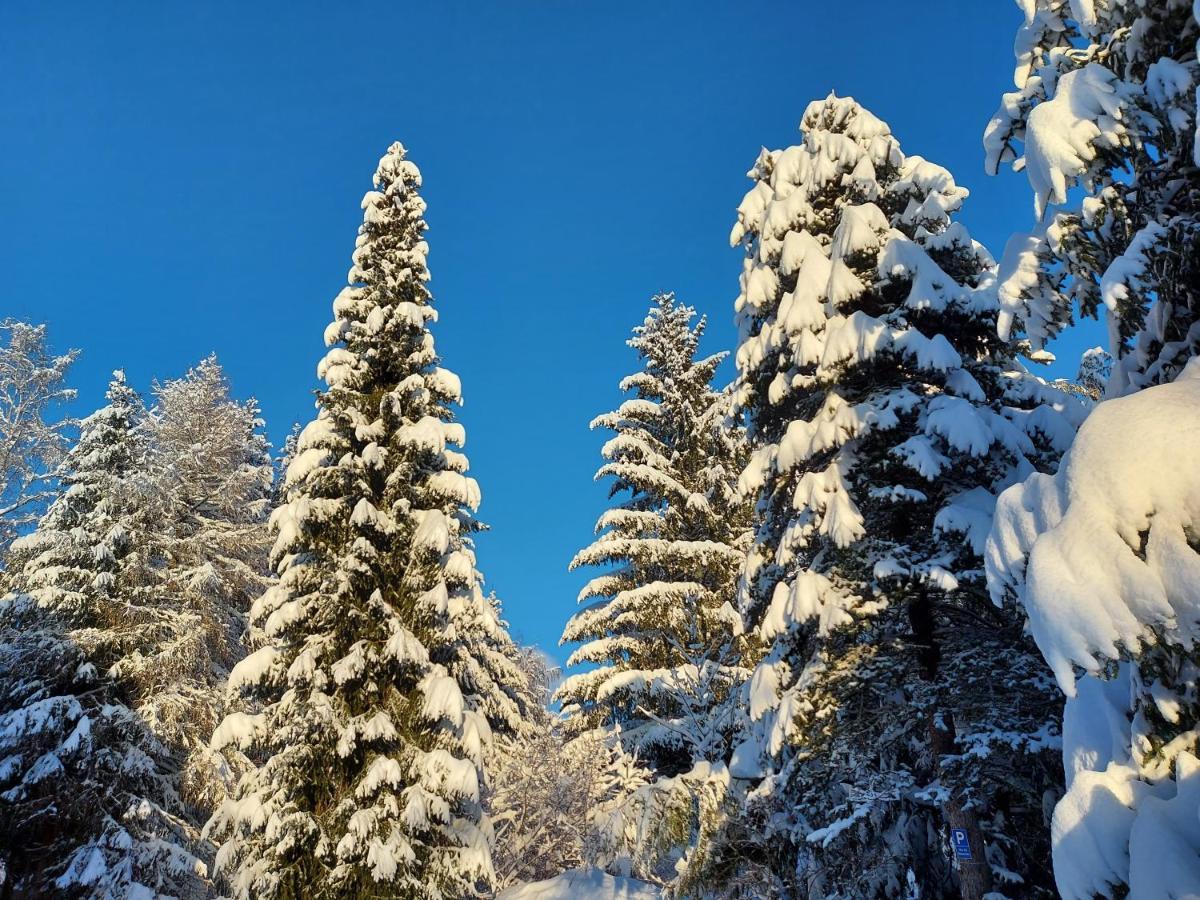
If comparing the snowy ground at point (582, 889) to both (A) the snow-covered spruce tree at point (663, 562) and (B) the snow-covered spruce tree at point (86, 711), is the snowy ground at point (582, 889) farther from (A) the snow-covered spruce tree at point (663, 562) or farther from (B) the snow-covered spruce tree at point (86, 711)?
(B) the snow-covered spruce tree at point (86, 711)

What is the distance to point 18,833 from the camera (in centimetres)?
1467

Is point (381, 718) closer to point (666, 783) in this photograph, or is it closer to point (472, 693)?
point (472, 693)

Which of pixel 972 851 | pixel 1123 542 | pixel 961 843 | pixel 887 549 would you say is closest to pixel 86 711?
pixel 887 549

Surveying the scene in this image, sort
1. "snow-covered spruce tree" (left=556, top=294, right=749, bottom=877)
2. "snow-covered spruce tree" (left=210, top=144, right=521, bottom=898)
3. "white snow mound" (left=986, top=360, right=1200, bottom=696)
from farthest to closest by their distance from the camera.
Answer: "snow-covered spruce tree" (left=556, top=294, right=749, bottom=877) → "snow-covered spruce tree" (left=210, top=144, right=521, bottom=898) → "white snow mound" (left=986, top=360, right=1200, bottom=696)

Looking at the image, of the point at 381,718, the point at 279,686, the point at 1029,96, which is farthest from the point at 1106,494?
the point at 279,686

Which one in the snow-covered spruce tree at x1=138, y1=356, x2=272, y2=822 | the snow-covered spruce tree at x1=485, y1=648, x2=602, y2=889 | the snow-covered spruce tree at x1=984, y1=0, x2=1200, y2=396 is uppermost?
the snow-covered spruce tree at x1=138, y1=356, x2=272, y2=822

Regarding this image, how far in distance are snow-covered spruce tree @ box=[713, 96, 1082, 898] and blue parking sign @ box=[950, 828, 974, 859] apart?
76mm

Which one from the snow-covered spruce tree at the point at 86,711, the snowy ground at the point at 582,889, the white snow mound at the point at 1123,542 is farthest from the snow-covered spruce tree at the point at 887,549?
the snow-covered spruce tree at the point at 86,711

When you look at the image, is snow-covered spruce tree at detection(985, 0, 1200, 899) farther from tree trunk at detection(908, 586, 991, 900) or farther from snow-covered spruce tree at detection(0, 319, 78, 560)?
snow-covered spruce tree at detection(0, 319, 78, 560)

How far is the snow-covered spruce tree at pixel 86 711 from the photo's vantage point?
14.5 meters

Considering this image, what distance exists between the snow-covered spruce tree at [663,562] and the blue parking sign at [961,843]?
24.1ft

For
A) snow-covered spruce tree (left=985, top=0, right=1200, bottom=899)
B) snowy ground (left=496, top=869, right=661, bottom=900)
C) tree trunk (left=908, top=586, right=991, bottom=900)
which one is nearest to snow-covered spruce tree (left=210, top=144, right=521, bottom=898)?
snowy ground (left=496, top=869, right=661, bottom=900)

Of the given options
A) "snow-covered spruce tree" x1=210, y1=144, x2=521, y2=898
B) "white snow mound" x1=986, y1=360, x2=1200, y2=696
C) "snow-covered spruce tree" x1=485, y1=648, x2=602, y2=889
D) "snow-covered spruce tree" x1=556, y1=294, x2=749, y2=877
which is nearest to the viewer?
"white snow mound" x1=986, y1=360, x2=1200, y2=696

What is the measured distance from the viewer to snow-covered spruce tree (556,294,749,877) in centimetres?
1827
